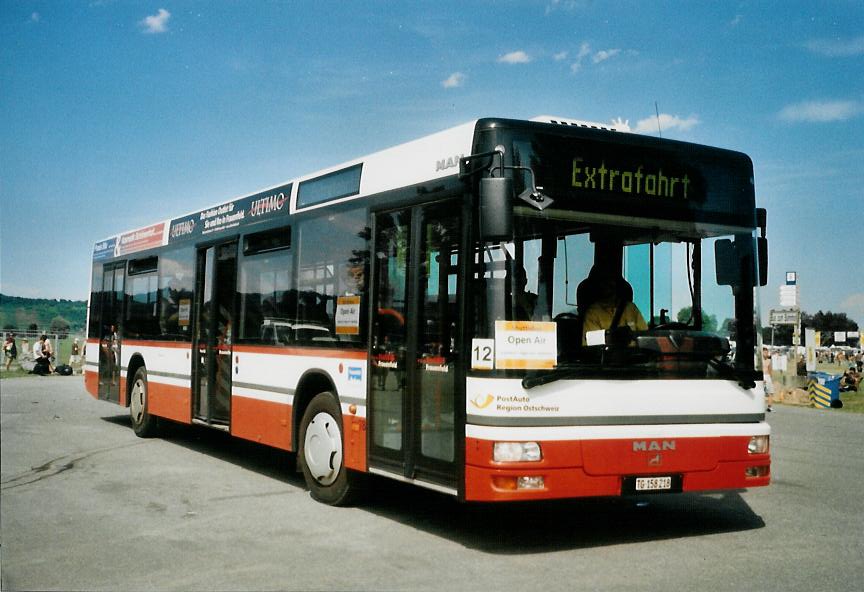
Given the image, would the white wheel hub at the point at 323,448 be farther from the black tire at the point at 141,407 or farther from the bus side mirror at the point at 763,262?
the black tire at the point at 141,407

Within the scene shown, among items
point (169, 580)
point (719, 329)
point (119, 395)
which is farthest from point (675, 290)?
point (119, 395)

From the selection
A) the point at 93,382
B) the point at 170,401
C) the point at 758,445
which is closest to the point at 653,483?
the point at 758,445

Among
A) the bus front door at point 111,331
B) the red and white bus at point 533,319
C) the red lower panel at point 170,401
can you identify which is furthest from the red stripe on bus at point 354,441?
the bus front door at point 111,331

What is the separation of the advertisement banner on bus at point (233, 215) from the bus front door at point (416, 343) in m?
2.48

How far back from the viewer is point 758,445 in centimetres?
749

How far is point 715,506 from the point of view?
29.8ft

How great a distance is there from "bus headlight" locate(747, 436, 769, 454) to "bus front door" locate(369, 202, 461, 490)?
96.2 inches

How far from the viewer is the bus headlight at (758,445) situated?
746cm

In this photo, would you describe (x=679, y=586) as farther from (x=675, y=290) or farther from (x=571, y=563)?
(x=675, y=290)

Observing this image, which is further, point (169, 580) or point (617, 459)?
point (617, 459)

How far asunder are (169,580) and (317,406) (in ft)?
10.8

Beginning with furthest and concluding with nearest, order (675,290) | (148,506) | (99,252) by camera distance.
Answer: (99,252), (148,506), (675,290)

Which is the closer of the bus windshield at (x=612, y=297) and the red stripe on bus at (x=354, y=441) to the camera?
the bus windshield at (x=612, y=297)

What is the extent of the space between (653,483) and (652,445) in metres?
0.29
